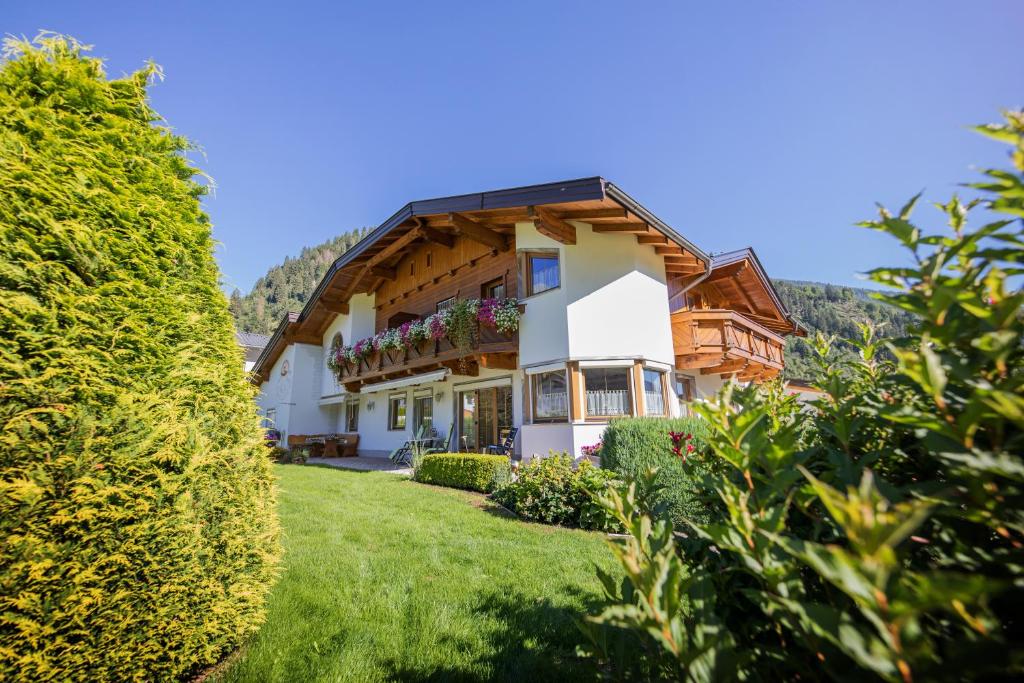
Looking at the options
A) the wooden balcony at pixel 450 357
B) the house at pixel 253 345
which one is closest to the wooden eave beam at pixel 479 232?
the wooden balcony at pixel 450 357

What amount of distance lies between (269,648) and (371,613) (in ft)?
2.38

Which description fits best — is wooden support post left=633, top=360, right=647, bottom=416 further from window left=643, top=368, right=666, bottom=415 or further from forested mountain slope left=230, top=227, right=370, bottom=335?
forested mountain slope left=230, top=227, right=370, bottom=335

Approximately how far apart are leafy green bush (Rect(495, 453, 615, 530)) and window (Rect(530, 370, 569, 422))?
3.90m

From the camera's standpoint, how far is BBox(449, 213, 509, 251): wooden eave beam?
12391 millimetres

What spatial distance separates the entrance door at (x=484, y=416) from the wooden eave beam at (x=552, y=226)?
5061 mm

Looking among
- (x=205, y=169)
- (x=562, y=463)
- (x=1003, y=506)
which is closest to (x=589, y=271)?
(x=562, y=463)

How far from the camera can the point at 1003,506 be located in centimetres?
83

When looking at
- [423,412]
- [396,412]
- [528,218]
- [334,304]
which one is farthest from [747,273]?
[334,304]

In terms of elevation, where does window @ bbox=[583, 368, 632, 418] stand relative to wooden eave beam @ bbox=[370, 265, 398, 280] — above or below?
below

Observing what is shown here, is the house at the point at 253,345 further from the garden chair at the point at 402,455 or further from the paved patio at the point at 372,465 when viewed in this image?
the garden chair at the point at 402,455

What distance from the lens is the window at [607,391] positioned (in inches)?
432

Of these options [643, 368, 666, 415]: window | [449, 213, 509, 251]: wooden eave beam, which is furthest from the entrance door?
[449, 213, 509, 251]: wooden eave beam

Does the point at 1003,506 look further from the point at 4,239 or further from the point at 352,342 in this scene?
the point at 352,342

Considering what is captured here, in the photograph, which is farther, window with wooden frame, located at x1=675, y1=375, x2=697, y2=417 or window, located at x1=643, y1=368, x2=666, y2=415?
window with wooden frame, located at x1=675, y1=375, x2=697, y2=417
